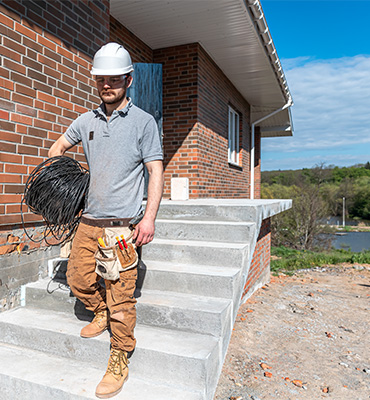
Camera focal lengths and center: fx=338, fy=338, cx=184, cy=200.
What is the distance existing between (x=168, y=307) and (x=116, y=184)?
1068 millimetres

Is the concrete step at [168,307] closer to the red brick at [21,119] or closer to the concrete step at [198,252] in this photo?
the concrete step at [198,252]

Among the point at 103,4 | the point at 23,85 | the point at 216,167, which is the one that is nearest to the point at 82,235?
the point at 23,85

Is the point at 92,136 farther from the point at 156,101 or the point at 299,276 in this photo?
the point at 299,276

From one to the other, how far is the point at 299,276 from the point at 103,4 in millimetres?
7208

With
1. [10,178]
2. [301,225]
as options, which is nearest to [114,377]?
[10,178]

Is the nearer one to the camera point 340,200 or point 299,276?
point 299,276

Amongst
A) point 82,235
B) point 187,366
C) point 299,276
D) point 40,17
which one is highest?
point 40,17

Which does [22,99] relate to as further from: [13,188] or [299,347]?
[299,347]

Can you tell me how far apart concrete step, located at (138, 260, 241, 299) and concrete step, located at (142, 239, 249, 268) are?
7 centimetres

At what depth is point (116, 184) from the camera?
84.2 inches

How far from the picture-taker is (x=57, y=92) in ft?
11.0

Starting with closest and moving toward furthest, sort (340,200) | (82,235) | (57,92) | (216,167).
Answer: (82,235) < (57,92) < (216,167) < (340,200)

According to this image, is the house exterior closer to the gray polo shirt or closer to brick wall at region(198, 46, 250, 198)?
brick wall at region(198, 46, 250, 198)

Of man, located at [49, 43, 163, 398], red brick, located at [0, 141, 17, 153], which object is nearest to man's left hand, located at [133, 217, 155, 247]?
man, located at [49, 43, 163, 398]
